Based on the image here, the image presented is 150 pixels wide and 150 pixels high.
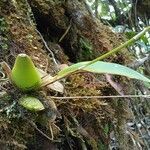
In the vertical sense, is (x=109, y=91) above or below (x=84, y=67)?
below

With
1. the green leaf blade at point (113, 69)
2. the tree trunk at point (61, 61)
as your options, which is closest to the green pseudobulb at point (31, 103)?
the tree trunk at point (61, 61)

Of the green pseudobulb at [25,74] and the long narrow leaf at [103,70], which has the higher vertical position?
the green pseudobulb at [25,74]

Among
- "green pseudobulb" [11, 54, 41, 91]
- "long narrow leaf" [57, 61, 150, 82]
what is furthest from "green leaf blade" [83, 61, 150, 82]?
"green pseudobulb" [11, 54, 41, 91]

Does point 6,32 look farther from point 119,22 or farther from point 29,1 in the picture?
point 119,22

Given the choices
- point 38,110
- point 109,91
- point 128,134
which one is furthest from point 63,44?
point 38,110

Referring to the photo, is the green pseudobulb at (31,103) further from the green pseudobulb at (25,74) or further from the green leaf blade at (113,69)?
the green leaf blade at (113,69)

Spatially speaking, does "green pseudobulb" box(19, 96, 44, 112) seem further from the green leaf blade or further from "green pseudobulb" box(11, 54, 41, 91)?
the green leaf blade
